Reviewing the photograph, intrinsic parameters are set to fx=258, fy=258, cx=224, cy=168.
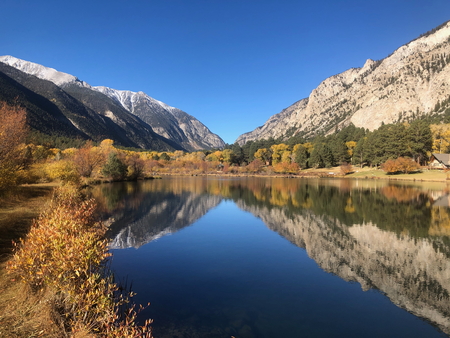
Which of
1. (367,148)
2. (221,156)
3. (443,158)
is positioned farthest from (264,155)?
(443,158)

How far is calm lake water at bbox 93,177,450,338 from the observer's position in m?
8.50

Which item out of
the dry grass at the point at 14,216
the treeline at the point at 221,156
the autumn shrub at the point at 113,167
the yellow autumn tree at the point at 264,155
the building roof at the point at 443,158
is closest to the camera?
the dry grass at the point at 14,216

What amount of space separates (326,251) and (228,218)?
42.0ft

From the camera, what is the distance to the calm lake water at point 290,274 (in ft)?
27.9

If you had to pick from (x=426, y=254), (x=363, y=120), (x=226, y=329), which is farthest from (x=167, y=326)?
(x=363, y=120)

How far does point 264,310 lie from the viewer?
921 centimetres

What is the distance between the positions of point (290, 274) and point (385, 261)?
18.5ft

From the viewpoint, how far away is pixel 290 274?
1266 centimetres

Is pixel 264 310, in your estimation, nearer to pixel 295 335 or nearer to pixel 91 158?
pixel 295 335

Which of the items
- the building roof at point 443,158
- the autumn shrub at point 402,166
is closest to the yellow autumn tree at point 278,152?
the autumn shrub at point 402,166

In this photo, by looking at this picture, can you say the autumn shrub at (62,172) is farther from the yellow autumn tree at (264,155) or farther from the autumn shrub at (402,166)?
the yellow autumn tree at (264,155)

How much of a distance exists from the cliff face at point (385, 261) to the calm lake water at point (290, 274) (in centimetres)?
5

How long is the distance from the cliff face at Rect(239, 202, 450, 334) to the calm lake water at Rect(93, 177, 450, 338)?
0.05m

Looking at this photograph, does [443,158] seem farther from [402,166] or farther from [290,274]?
[290,274]
